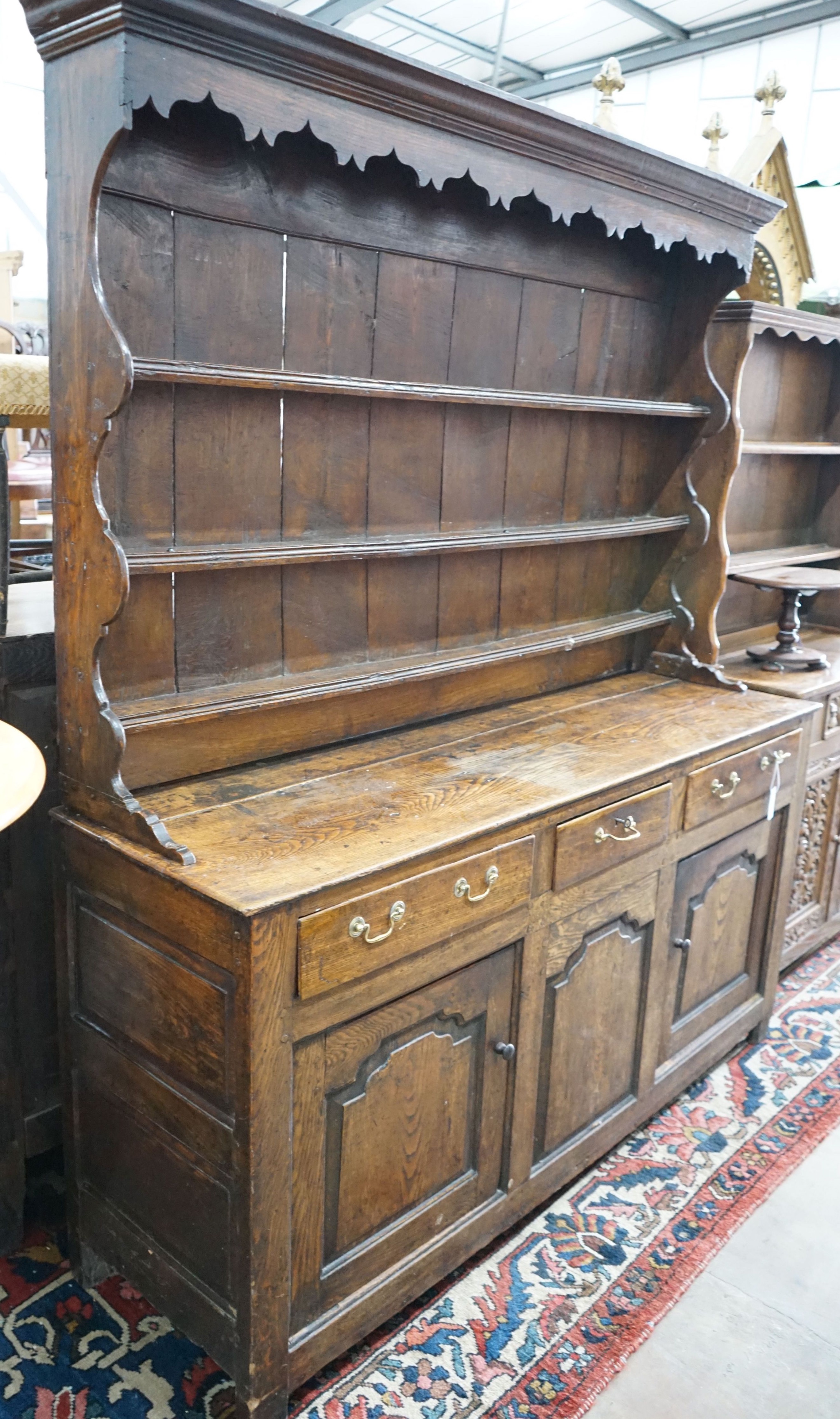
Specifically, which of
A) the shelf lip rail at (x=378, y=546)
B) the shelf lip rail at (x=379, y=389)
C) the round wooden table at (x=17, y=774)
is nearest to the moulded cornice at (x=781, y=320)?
the shelf lip rail at (x=379, y=389)

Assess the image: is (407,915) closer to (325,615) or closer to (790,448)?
(325,615)

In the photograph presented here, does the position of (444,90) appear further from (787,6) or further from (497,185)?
(787,6)

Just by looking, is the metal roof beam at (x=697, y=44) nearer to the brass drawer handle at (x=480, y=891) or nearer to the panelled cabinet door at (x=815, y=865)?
the panelled cabinet door at (x=815, y=865)

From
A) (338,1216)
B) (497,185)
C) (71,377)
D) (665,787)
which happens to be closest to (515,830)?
(665,787)

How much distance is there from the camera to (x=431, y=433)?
2148mm

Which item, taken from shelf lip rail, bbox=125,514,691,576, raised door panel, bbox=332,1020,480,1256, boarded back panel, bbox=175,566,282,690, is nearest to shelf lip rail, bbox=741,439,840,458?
shelf lip rail, bbox=125,514,691,576

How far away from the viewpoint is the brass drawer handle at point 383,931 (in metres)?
1.53

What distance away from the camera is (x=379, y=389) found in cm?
182

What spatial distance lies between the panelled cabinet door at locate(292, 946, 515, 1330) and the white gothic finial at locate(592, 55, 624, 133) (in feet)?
5.95

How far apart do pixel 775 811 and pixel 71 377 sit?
6.37 ft

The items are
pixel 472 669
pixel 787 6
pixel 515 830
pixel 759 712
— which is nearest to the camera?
pixel 515 830

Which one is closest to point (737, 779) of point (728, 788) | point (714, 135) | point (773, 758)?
point (728, 788)

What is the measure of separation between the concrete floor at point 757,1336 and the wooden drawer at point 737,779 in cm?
83

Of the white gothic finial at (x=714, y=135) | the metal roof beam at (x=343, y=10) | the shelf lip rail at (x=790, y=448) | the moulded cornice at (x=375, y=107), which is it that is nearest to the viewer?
the moulded cornice at (x=375, y=107)
